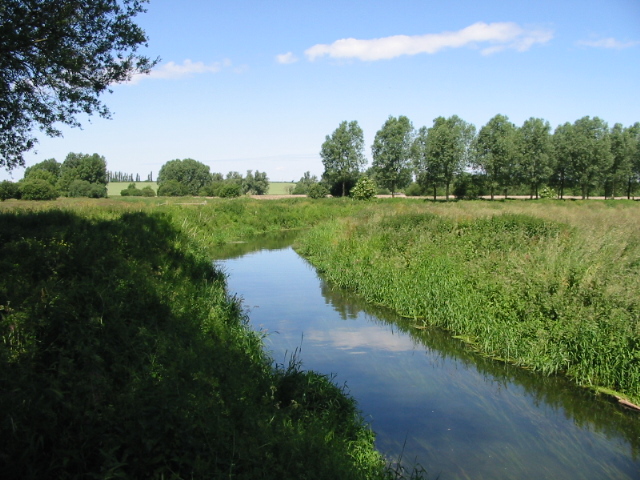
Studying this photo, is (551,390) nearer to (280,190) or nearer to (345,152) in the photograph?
(345,152)

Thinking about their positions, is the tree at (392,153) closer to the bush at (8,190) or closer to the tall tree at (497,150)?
the tall tree at (497,150)

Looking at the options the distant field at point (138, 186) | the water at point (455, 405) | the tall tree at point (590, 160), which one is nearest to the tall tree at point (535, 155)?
the tall tree at point (590, 160)

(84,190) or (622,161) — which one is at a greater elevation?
(622,161)

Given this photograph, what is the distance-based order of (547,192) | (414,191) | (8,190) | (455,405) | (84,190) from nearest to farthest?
1. (455,405)
2. (8,190)
3. (84,190)
4. (547,192)
5. (414,191)

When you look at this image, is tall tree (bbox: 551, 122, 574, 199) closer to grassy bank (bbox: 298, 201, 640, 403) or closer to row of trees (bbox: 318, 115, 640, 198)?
row of trees (bbox: 318, 115, 640, 198)

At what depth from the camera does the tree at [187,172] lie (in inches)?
4284

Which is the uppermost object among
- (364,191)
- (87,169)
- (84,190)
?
→ (87,169)

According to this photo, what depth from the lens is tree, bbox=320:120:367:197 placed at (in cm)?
7825

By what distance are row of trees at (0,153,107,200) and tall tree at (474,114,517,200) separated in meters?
47.7

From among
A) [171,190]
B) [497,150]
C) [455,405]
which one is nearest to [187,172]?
[171,190]

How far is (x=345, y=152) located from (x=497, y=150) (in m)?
26.7

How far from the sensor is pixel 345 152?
7850 cm

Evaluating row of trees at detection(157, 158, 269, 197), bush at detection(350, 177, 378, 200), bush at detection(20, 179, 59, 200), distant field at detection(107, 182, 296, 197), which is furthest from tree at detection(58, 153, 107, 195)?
bush at detection(20, 179, 59, 200)

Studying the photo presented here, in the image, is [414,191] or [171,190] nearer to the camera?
[171,190]
